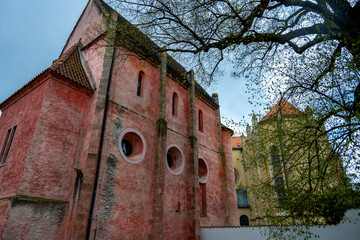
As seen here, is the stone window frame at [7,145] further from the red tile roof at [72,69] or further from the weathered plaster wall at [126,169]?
the weathered plaster wall at [126,169]

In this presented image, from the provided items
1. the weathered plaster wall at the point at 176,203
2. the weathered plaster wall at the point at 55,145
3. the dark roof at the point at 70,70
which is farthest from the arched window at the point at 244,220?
the dark roof at the point at 70,70

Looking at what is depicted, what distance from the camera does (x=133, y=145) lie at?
1204 cm

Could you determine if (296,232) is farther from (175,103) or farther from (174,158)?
(175,103)

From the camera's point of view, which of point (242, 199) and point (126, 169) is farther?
point (242, 199)

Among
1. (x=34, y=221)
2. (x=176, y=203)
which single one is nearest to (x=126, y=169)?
(x=176, y=203)

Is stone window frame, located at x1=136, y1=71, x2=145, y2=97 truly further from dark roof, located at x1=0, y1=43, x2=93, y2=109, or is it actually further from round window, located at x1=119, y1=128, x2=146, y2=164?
dark roof, located at x1=0, y1=43, x2=93, y2=109

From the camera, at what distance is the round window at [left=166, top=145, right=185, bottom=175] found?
13874 mm

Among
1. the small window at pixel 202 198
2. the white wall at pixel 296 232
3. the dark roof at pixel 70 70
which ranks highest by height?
the dark roof at pixel 70 70

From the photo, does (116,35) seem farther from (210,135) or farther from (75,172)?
(210,135)

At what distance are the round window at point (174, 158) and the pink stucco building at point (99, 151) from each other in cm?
6

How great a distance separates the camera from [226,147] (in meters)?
19.1

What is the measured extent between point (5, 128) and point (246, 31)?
11.0m

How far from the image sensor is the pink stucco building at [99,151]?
862cm

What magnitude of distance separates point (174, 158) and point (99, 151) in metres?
5.29
